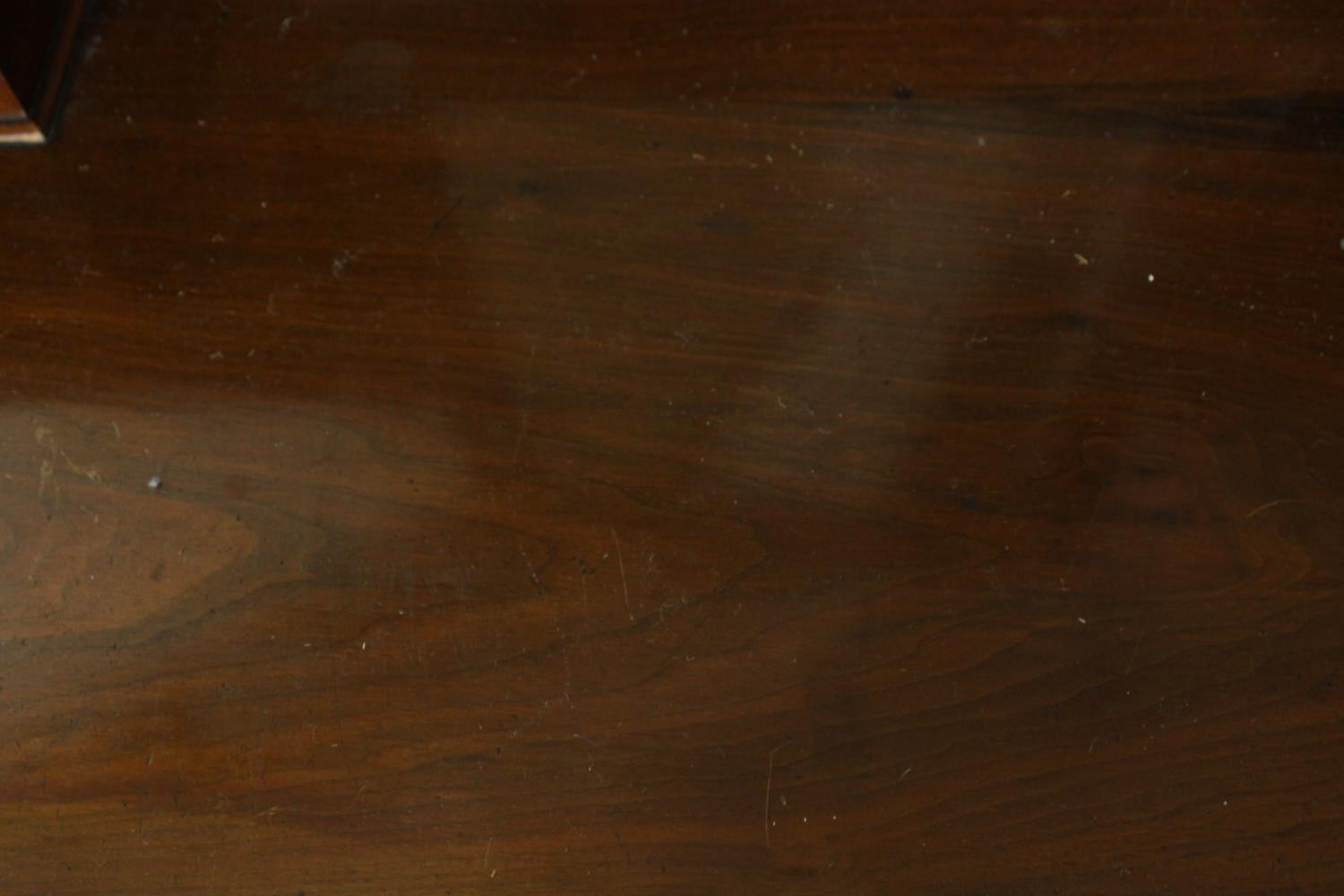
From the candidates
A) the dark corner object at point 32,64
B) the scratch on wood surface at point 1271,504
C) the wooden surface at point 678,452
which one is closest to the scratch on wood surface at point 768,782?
the wooden surface at point 678,452

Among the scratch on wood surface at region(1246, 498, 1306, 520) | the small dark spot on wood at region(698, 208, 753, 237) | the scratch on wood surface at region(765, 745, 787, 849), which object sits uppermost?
the scratch on wood surface at region(1246, 498, 1306, 520)

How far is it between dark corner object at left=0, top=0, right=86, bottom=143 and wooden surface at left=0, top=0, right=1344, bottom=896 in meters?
0.02

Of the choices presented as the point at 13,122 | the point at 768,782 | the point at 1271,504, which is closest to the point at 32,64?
the point at 13,122

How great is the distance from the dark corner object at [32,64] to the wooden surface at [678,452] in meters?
0.02

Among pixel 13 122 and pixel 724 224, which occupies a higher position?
pixel 724 224

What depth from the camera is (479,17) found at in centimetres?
84

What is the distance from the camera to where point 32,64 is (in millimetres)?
794

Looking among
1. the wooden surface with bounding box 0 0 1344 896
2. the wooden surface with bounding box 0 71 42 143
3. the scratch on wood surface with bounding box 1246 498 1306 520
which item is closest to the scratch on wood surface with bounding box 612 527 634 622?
the wooden surface with bounding box 0 0 1344 896

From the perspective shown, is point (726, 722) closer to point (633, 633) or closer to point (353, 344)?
point (633, 633)

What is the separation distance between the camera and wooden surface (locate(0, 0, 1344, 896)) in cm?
64

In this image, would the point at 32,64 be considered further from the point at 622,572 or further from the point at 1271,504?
the point at 1271,504

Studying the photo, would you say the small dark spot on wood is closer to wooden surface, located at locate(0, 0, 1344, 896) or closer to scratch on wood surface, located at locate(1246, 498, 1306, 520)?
wooden surface, located at locate(0, 0, 1344, 896)

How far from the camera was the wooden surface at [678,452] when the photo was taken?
25.3 inches

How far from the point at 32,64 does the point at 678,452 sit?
450mm
